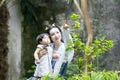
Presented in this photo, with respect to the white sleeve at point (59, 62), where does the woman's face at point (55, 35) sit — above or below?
above

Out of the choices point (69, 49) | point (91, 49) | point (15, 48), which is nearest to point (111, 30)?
point (15, 48)

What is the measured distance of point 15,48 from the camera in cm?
655

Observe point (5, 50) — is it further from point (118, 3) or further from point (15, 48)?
point (118, 3)

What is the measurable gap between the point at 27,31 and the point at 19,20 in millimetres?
251

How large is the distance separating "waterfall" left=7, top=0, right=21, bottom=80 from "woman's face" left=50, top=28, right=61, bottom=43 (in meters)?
2.72

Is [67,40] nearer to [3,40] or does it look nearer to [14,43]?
[3,40]

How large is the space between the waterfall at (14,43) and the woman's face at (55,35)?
8.91ft

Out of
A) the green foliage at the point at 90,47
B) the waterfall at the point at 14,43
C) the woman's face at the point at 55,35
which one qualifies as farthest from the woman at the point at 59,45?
the waterfall at the point at 14,43

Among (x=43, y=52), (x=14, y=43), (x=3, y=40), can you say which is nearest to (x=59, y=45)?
(x=43, y=52)

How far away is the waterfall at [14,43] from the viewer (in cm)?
648

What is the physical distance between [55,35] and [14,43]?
2781 millimetres

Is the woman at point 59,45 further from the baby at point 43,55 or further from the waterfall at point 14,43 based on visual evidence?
the waterfall at point 14,43

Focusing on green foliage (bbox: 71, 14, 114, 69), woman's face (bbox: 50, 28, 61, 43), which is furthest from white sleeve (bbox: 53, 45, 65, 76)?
green foliage (bbox: 71, 14, 114, 69)

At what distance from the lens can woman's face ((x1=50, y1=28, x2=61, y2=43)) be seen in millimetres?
3838
